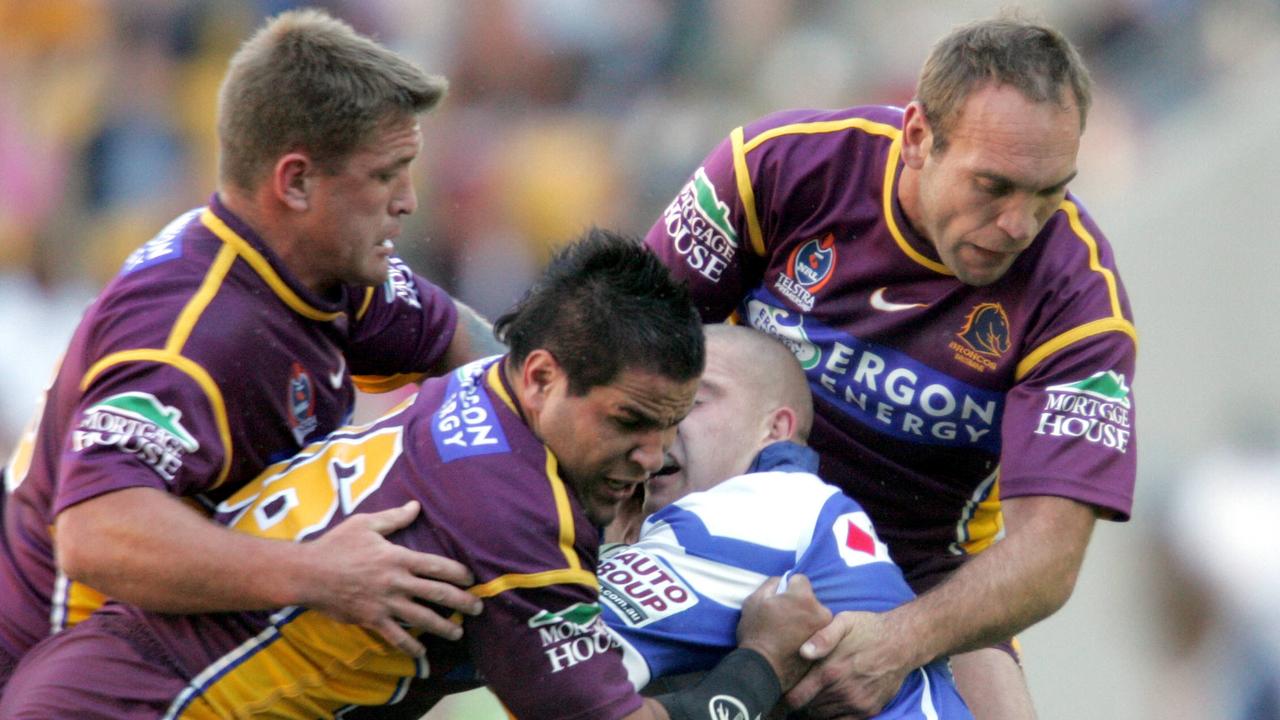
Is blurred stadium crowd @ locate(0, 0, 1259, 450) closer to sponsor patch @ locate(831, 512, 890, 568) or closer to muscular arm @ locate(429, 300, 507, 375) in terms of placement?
muscular arm @ locate(429, 300, 507, 375)

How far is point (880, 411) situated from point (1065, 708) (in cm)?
666

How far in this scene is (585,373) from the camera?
12.8 ft

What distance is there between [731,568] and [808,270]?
3.48ft

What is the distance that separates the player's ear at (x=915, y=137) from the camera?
186 inches

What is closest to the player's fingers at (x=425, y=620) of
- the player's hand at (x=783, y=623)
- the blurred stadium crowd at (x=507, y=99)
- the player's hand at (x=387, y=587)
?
the player's hand at (x=387, y=587)

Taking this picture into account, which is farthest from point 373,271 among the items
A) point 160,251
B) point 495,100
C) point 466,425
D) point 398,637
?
point 495,100

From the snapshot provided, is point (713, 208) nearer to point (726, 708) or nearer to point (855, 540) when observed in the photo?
point (855, 540)

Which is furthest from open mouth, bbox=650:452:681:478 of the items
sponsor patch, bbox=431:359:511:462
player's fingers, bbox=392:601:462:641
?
player's fingers, bbox=392:601:462:641

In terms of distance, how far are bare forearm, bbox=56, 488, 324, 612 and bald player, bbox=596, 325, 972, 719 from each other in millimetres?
798

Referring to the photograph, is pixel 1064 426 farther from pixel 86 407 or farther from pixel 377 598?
pixel 86 407

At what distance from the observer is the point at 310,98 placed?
433 cm

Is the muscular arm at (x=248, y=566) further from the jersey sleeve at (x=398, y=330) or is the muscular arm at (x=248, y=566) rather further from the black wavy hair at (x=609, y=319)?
the jersey sleeve at (x=398, y=330)

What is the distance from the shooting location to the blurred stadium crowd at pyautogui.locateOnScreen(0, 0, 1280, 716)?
409 inches

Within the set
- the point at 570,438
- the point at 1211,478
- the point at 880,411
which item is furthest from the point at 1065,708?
the point at 570,438
